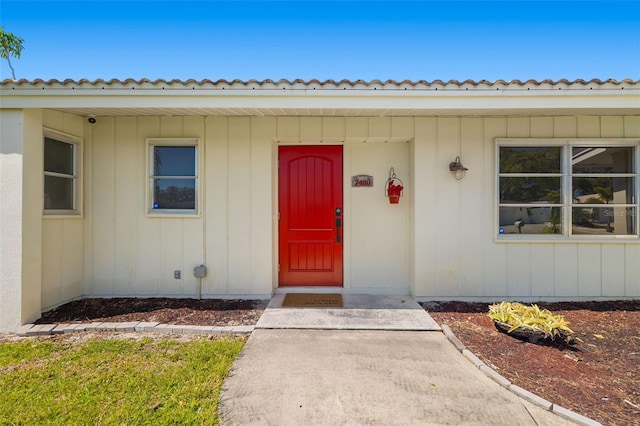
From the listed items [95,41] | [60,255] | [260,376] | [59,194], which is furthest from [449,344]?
[95,41]

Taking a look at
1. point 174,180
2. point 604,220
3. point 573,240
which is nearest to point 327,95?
point 174,180

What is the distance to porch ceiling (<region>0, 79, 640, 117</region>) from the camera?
375 centimetres

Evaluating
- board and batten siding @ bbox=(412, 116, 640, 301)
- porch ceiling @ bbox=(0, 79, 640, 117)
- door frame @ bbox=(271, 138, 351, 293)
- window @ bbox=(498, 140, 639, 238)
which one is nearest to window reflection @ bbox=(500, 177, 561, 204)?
window @ bbox=(498, 140, 639, 238)

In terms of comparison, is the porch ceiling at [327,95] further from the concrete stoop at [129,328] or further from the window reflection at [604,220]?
the concrete stoop at [129,328]

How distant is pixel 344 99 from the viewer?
3.85 m

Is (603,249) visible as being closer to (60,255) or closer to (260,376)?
(260,376)

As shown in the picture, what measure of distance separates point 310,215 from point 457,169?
2320 millimetres

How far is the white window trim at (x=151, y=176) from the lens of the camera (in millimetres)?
4664

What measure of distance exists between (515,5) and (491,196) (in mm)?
4712

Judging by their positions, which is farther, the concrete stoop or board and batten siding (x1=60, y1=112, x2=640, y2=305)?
board and batten siding (x1=60, y1=112, x2=640, y2=305)

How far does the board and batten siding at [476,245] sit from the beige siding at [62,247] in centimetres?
501

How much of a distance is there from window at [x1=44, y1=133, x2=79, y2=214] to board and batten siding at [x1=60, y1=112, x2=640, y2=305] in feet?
0.55

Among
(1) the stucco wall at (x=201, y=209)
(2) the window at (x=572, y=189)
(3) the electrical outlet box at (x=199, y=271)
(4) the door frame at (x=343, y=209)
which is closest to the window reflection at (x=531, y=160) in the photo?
(2) the window at (x=572, y=189)

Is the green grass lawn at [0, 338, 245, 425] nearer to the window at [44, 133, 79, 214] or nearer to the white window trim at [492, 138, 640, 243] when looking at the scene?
the window at [44, 133, 79, 214]
